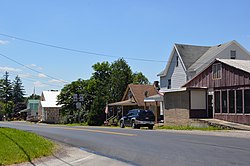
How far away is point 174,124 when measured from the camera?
38.5 meters

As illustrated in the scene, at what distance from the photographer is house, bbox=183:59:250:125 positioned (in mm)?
31219

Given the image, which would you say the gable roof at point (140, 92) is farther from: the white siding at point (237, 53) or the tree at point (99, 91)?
the white siding at point (237, 53)

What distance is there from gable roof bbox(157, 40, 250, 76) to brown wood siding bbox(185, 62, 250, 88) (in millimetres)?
7838

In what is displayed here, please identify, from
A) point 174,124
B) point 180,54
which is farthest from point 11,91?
point 174,124

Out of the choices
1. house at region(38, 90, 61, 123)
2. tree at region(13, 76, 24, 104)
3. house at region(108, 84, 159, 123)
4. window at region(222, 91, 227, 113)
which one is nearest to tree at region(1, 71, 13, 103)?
tree at region(13, 76, 24, 104)

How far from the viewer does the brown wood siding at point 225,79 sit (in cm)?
3136

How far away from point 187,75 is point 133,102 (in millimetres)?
11417

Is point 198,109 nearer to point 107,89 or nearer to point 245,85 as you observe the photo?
point 245,85

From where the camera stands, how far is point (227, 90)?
110ft

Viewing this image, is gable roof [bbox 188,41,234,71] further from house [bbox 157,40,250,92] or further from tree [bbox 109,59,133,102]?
tree [bbox 109,59,133,102]

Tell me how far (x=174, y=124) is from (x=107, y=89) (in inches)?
1295

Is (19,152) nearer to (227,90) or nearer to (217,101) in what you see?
(227,90)

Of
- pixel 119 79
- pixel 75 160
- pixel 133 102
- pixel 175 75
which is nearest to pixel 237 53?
pixel 175 75

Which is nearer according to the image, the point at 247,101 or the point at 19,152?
the point at 19,152
